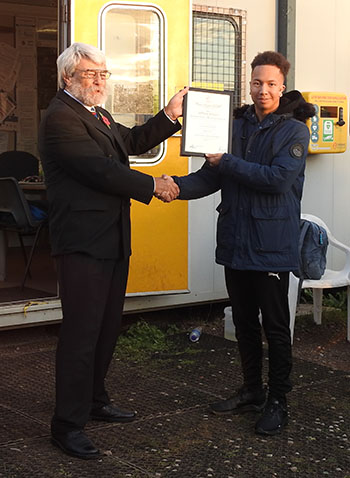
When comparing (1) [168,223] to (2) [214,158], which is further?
(1) [168,223]

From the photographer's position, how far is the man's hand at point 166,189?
425 centimetres

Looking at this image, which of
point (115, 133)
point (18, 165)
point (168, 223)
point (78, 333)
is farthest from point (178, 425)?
point (18, 165)

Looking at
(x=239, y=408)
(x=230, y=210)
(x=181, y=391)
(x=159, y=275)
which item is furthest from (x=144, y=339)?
(x=230, y=210)

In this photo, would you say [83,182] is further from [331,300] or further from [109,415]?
[331,300]

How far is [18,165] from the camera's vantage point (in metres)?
8.99

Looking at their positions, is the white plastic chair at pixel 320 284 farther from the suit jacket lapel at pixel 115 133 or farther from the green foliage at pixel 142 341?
the suit jacket lapel at pixel 115 133

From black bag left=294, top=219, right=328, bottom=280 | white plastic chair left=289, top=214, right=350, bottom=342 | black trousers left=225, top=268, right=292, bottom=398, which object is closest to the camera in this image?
black trousers left=225, top=268, right=292, bottom=398

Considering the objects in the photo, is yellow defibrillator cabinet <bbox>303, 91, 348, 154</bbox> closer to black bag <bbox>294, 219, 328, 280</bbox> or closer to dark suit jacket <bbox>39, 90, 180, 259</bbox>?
black bag <bbox>294, 219, 328, 280</bbox>

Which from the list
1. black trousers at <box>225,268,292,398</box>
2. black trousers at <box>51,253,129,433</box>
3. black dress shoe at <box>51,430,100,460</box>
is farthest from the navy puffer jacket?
black dress shoe at <box>51,430,100,460</box>

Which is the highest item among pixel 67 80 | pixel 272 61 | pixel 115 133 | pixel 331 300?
pixel 272 61

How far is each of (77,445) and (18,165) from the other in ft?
17.6

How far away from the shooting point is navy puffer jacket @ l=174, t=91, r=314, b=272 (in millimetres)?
4203

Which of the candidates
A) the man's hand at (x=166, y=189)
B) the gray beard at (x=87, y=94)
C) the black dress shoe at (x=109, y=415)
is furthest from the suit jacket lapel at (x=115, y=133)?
the black dress shoe at (x=109, y=415)

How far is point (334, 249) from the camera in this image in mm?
7699
